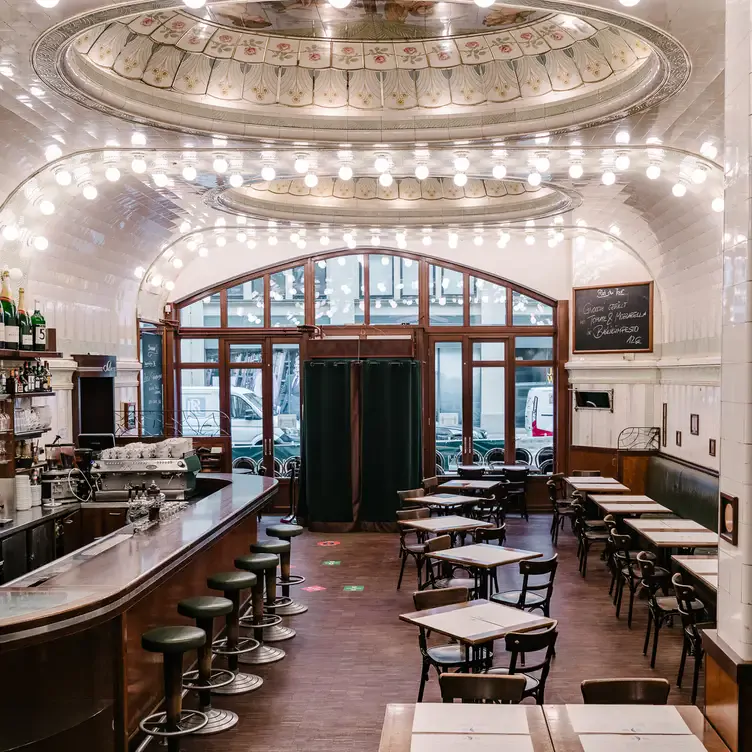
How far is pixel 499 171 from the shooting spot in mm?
8797

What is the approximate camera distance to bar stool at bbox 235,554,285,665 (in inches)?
272

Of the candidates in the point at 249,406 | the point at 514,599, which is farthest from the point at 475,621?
the point at 249,406

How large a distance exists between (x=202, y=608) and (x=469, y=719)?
2.46m

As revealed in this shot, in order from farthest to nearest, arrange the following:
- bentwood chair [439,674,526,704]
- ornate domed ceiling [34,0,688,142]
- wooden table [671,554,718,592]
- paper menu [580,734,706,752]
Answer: ornate domed ceiling [34,0,688,142], wooden table [671,554,718,592], bentwood chair [439,674,526,704], paper menu [580,734,706,752]

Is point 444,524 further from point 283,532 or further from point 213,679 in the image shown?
point 213,679

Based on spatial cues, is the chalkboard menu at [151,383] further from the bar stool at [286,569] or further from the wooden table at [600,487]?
the wooden table at [600,487]

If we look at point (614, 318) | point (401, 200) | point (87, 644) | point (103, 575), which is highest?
point (401, 200)

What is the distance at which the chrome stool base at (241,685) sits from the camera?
6168 mm

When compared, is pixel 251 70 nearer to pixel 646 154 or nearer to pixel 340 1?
pixel 340 1

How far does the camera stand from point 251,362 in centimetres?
1456

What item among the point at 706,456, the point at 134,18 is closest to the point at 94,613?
the point at 134,18

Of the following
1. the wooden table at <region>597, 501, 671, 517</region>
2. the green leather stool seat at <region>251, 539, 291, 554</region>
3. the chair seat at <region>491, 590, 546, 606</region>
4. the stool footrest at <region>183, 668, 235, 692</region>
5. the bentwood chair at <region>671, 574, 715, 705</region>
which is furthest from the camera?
the wooden table at <region>597, 501, 671, 517</region>

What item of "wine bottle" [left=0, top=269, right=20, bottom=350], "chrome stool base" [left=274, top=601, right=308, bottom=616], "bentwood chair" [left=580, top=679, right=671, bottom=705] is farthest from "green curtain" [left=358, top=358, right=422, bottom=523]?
"bentwood chair" [left=580, top=679, right=671, bottom=705]

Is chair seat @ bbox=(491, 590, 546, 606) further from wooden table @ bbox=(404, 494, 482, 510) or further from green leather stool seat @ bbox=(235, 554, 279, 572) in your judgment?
wooden table @ bbox=(404, 494, 482, 510)
